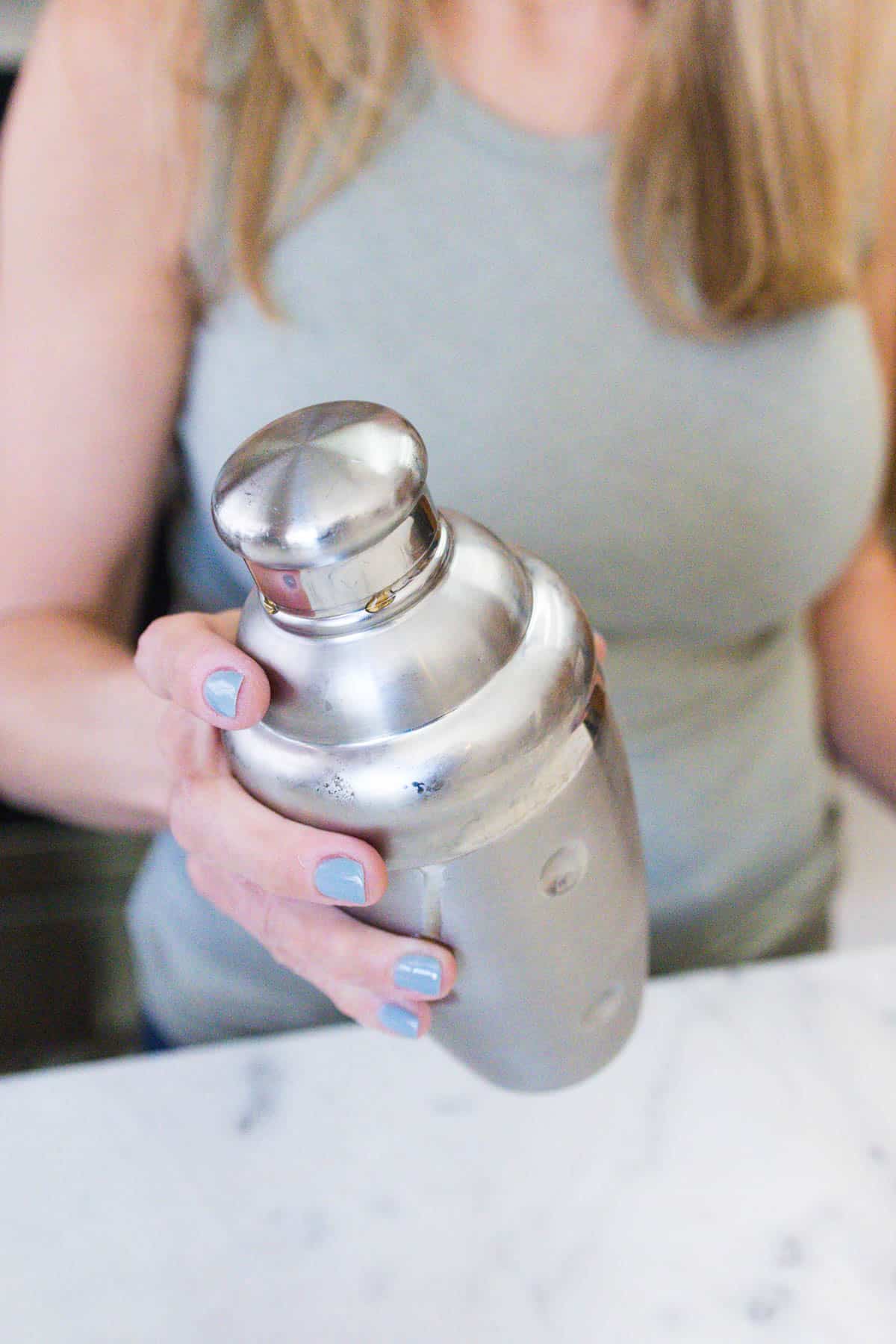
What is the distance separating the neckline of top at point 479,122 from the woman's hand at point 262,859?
1.20 ft

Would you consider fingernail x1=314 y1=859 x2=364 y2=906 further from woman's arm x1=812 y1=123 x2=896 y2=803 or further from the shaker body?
woman's arm x1=812 y1=123 x2=896 y2=803

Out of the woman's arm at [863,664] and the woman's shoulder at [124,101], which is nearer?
the woman's shoulder at [124,101]

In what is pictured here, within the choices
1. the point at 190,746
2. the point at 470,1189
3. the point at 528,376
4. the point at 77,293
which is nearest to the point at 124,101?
the point at 77,293

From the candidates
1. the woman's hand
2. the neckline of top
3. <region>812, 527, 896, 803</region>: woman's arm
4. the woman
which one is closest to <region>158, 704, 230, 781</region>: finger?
the woman's hand

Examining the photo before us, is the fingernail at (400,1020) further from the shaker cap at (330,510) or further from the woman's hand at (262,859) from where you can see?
the shaker cap at (330,510)

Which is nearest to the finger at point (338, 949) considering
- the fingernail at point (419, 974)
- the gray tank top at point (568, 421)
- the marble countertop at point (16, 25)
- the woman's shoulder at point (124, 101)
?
the fingernail at point (419, 974)

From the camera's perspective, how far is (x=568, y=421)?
63 centimetres

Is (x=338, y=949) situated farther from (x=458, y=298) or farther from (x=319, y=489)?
(x=458, y=298)

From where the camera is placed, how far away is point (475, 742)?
303 mm

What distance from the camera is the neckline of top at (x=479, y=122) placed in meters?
0.63

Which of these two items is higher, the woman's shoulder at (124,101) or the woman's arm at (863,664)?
the woman's shoulder at (124,101)

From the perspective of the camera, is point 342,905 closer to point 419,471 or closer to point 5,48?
point 419,471

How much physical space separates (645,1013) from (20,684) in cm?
34

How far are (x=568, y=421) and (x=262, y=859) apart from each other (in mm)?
372
